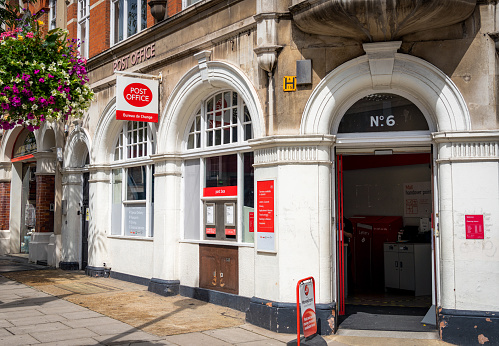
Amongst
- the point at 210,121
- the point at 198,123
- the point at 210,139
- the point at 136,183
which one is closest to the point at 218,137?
the point at 210,139

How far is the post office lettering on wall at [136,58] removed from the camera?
11.7m

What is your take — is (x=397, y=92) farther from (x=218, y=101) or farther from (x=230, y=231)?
(x=230, y=231)

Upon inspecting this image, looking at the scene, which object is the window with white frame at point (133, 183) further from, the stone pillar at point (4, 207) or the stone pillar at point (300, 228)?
the stone pillar at point (4, 207)

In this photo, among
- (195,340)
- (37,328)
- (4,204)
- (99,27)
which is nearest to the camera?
(195,340)

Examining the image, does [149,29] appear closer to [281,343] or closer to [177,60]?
[177,60]

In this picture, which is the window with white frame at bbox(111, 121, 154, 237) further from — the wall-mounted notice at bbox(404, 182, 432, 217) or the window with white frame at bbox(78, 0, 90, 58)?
the wall-mounted notice at bbox(404, 182, 432, 217)

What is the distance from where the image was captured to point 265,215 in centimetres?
845

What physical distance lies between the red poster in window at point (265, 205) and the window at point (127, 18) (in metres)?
5.82

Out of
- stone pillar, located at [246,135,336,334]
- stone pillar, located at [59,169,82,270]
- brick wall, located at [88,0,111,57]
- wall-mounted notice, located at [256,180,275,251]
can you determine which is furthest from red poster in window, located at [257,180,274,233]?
stone pillar, located at [59,169,82,270]

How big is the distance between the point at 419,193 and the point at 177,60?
6.01 metres

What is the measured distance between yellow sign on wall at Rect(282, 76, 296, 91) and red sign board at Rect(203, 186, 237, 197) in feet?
7.41

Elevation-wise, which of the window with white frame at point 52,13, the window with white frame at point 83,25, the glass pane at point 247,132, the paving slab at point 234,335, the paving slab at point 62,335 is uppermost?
the window with white frame at point 52,13

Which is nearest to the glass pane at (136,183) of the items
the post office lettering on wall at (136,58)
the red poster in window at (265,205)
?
the post office lettering on wall at (136,58)

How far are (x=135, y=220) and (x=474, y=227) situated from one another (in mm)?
7810
